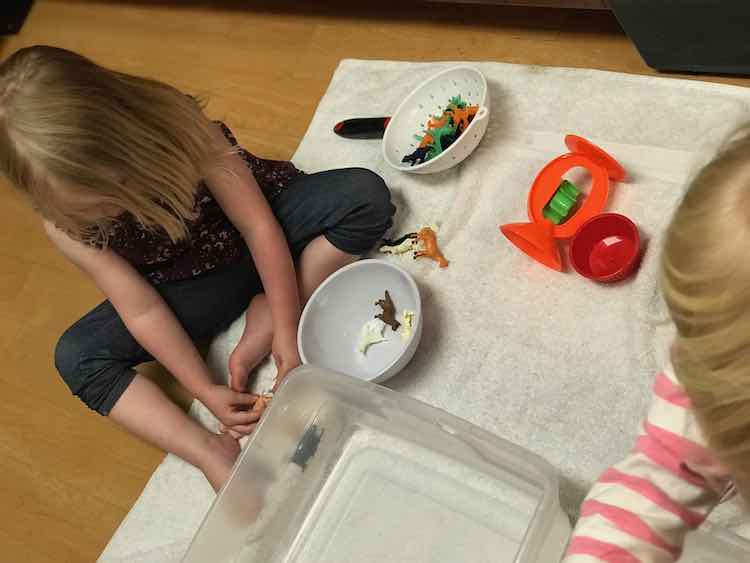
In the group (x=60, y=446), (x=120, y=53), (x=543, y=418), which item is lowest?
(x=543, y=418)

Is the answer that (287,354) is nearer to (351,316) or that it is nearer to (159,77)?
(351,316)

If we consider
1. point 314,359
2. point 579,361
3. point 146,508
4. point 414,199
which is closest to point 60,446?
point 146,508

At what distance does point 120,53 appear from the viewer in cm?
139

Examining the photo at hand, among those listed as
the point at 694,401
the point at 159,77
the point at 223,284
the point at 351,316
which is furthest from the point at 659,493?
the point at 159,77

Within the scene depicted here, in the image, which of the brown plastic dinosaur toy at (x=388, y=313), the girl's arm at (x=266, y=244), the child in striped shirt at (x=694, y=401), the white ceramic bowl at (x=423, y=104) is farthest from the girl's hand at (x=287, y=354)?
the child in striped shirt at (x=694, y=401)

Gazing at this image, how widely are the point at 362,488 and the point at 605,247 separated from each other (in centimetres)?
36

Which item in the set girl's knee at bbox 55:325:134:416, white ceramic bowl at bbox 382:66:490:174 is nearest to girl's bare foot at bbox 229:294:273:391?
girl's knee at bbox 55:325:134:416

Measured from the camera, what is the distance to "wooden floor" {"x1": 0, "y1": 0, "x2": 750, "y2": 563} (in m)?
1.01

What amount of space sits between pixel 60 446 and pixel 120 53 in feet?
2.20

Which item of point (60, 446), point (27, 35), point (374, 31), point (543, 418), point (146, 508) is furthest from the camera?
point (27, 35)

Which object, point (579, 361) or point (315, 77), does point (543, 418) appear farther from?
point (315, 77)

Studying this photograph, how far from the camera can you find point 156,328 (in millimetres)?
938

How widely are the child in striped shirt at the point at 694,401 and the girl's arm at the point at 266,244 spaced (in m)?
0.43

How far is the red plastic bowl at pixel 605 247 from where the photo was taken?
0.86m
